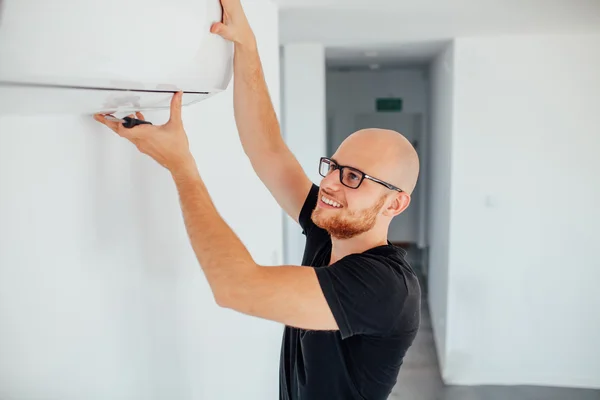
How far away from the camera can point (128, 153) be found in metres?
1.06

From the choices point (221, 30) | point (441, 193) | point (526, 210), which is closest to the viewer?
point (221, 30)

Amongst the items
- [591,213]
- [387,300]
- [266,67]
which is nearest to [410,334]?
[387,300]

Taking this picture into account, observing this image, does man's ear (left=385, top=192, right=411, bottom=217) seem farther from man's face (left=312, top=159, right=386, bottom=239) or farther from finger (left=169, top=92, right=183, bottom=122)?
finger (left=169, top=92, right=183, bottom=122)

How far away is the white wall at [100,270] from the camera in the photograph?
2.60ft

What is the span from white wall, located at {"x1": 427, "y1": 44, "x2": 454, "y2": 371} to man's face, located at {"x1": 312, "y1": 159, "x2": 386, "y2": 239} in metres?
2.81

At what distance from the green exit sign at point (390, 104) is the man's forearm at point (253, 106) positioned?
5.43 meters

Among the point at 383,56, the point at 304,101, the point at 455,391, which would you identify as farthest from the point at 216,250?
the point at 383,56

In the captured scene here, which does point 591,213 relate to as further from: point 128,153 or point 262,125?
point 128,153

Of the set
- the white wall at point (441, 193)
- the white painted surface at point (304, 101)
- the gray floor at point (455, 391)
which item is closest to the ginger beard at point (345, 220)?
the white painted surface at point (304, 101)

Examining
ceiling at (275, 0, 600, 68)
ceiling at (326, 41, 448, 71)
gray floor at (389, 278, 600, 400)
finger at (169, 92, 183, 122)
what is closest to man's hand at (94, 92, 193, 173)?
finger at (169, 92, 183, 122)

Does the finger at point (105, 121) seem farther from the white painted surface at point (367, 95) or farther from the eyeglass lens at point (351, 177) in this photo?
the white painted surface at point (367, 95)

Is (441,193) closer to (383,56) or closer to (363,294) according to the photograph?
(383,56)

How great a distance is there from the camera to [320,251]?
1379 mm

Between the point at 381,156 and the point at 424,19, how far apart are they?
2090 millimetres
